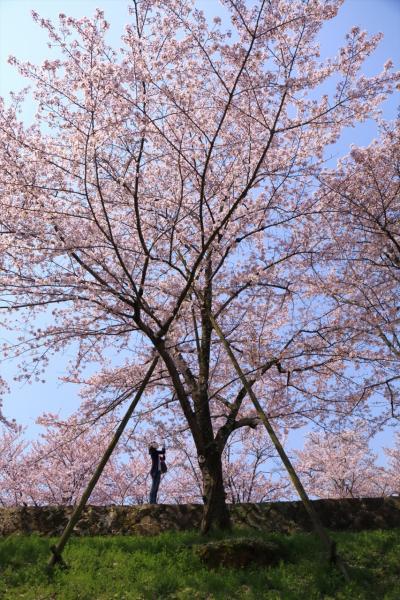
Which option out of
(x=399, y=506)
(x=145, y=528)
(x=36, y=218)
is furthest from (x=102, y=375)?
(x=399, y=506)

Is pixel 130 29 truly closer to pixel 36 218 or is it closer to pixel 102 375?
pixel 36 218

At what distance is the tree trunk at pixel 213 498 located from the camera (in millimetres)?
8945

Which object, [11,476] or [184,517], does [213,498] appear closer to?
[184,517]

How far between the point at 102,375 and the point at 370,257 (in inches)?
299

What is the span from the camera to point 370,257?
13.0 meters

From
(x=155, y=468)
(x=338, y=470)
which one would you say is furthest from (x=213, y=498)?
(x=338, y=470)

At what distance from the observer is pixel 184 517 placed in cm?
986

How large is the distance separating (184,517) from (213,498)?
A: 1.15 m

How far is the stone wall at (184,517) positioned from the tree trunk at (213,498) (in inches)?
36.4

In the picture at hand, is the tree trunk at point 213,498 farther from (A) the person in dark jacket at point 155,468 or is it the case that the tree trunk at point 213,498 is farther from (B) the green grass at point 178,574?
→ (A) the person in dark jacket at point 155,468

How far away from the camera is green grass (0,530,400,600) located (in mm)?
6312

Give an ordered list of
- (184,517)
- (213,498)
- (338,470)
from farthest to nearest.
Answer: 1. (338,470)
2. (184,517)
3. (213,498)

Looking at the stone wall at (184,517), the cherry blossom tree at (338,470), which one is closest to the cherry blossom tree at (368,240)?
the stone wall at (184,517)

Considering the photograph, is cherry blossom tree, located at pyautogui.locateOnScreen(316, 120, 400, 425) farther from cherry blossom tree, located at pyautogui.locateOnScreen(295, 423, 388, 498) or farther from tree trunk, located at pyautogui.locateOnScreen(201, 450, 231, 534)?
cherry blossom tree, located at pyautogui.locateOnScreen(295, 423, 388, 498)
